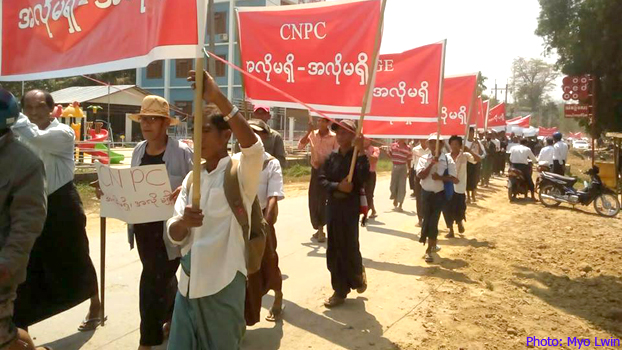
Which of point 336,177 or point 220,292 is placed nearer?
point 220,292

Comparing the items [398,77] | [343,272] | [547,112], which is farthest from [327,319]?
[547,112]

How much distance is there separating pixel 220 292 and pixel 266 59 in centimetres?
273

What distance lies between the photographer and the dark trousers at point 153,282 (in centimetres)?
355

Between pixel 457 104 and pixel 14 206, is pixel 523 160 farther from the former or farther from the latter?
pixel 14 206

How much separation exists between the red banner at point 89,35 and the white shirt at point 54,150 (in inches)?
15.7

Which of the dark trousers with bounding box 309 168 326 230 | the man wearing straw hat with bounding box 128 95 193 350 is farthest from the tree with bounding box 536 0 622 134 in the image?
the man wearing straw hat with bounding box 128 95 193 350

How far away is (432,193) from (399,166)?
3.89m

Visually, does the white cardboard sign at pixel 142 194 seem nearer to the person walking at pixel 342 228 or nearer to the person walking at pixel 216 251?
the person walking at pixel 216 251

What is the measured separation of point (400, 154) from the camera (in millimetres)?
10844

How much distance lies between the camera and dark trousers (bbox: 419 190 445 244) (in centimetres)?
676

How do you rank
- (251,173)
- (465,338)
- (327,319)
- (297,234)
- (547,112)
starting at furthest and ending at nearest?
(547,112) → (297,234) → (327,319) → (465,338) → (251,173)

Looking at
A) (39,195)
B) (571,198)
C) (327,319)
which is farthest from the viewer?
(571,198)

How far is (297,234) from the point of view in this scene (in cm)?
819

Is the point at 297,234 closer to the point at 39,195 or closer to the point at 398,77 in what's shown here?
the point at 398,77
